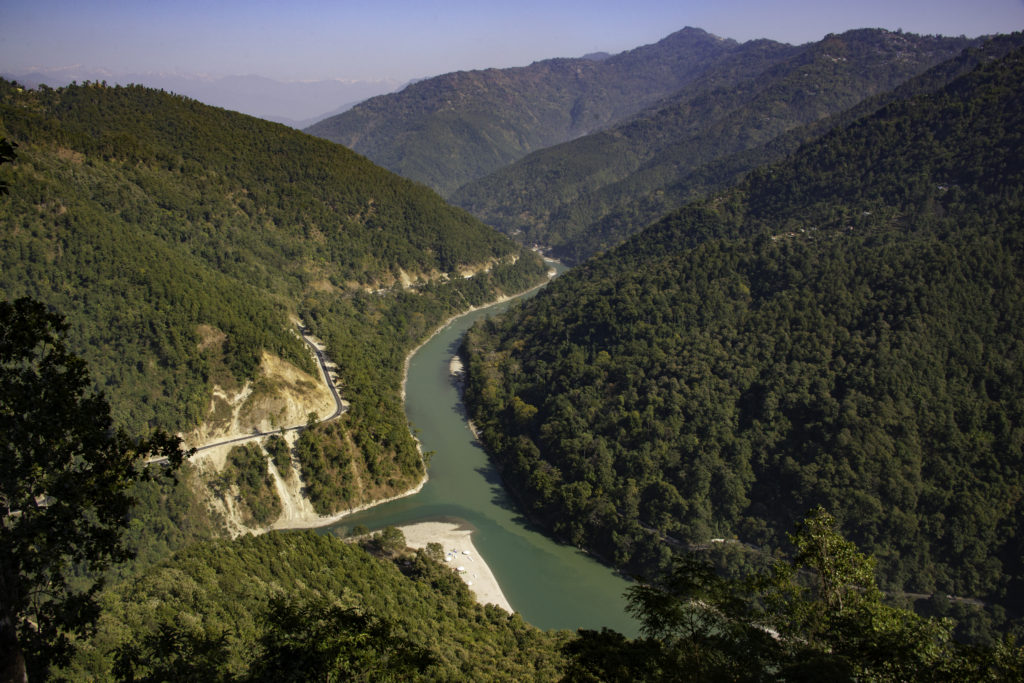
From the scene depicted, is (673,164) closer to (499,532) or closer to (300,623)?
(499,532)

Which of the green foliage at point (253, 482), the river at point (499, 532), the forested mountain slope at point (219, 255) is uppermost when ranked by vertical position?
the forested mountain slope at point (219, 255)

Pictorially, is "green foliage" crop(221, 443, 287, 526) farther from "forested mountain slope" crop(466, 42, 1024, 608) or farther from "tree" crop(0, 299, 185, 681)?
"tree" crop(0, 299, 185, 681)

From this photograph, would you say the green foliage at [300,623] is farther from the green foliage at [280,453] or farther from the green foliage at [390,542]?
the green foliage at [280,453]

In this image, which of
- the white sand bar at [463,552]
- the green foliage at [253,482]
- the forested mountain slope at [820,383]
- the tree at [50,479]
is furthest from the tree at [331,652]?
the green foliage at [253,482]

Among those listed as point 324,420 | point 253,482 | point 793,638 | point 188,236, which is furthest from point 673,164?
point 793,638

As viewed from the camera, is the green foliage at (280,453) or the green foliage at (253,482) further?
the green foliage at (280,453)

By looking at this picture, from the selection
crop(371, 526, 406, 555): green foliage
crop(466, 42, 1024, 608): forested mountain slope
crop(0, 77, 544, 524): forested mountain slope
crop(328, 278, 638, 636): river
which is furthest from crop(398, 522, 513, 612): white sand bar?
crop(466, 42, 1024, 608): forested mountain slope
